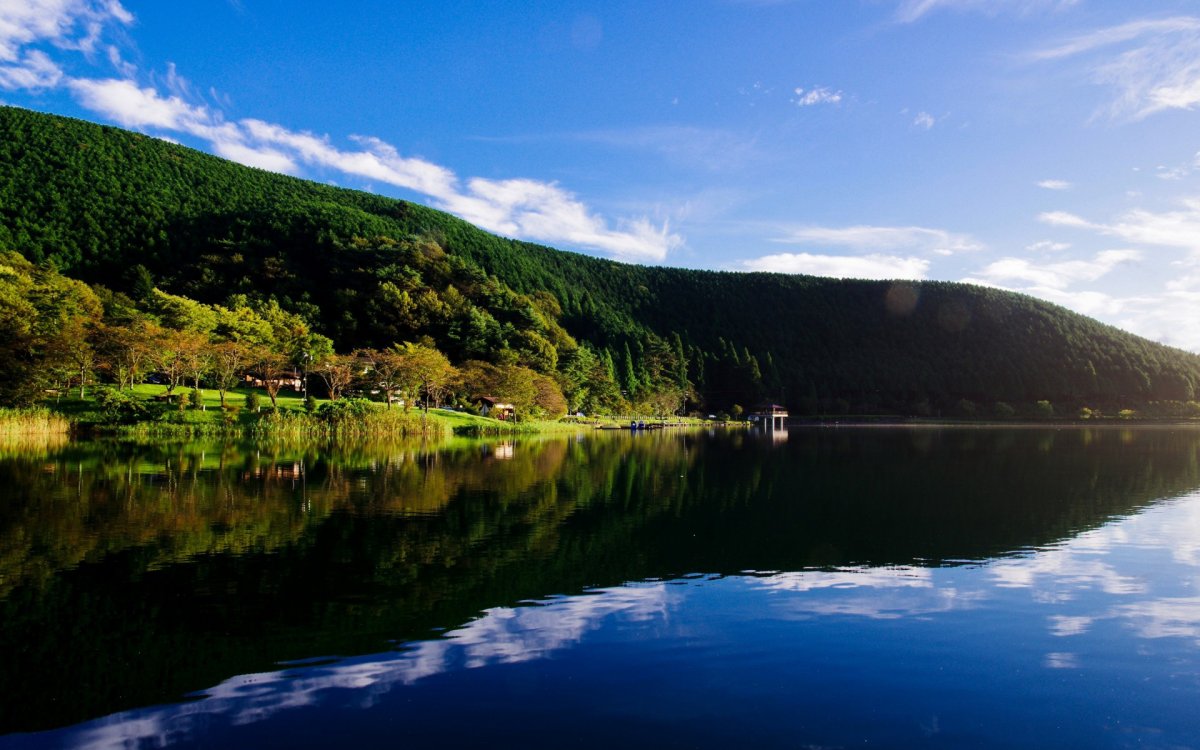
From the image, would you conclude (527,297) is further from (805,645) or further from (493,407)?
(805,645)

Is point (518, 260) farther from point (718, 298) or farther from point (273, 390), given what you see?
point (273, 390)

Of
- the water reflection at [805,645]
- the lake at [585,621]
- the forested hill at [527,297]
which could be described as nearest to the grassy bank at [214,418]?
the lake at [585,621]

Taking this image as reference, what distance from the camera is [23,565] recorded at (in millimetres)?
12062

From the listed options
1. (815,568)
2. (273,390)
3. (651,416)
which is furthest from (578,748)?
(651,416)

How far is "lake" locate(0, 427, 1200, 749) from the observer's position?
6.93m

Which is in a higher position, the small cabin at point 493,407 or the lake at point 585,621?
the small cabin at point 493,407

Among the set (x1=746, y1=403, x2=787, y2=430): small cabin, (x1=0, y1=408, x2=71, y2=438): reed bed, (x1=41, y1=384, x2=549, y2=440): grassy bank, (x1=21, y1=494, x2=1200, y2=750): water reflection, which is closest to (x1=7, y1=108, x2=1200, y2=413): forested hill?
(x1=746, y1=403, x2=787, y2=430): small cabin

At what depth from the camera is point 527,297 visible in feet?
356

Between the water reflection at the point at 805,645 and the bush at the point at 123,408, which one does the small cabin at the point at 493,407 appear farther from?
the water reflection at the point at 805,645

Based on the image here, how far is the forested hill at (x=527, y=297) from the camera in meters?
92.4

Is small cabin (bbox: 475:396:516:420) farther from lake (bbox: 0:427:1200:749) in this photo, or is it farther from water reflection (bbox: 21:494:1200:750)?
water reflection (bbox: 21:494:1200:750)

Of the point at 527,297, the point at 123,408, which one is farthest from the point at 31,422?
the point at 527,297

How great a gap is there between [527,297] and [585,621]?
100m

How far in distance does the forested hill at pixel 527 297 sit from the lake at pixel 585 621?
60.3 metres
